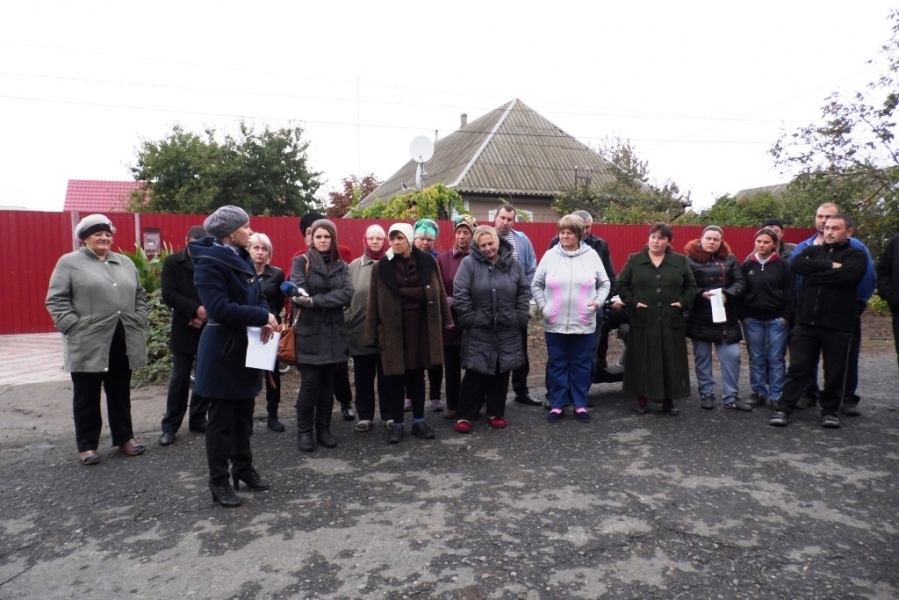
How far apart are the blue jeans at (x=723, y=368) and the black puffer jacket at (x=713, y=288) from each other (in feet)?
0.27

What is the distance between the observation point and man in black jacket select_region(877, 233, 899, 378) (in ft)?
17.3

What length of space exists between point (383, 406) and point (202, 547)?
87.0 inches

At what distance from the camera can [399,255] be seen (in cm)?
530

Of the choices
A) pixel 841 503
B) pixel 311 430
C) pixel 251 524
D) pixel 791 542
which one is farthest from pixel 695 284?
pixel 251 524

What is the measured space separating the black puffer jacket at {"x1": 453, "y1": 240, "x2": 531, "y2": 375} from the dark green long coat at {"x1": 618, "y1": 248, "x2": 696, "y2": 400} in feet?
4.01

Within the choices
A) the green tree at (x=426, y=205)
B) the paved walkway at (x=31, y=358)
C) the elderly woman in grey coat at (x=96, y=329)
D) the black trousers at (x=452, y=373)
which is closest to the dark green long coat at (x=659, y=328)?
the black trousers at (x=452, y=373)

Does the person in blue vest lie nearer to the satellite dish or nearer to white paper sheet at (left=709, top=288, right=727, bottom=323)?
white paper sheet at (left=709, top=288, right=727, bottom=323)

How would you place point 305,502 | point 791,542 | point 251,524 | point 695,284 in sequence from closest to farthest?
point 791,542 < point 251,524 < point 305,502 < point 695,284

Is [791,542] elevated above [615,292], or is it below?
below

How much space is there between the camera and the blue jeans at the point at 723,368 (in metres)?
6.15

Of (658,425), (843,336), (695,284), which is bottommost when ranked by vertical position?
(658,425)

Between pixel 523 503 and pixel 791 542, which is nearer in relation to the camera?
pixel 791 542

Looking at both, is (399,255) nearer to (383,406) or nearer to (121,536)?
(383,406)

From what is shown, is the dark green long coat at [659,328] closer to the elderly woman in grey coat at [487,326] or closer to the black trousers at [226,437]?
the elderly woman in grey coat at [487,326]
